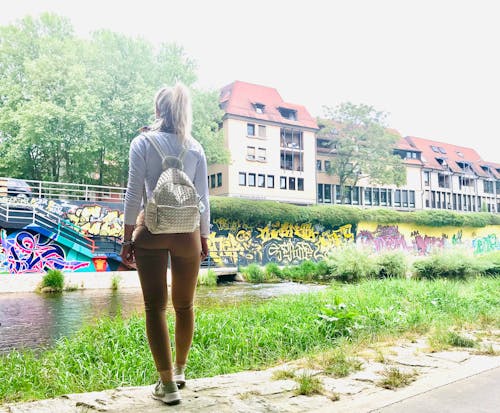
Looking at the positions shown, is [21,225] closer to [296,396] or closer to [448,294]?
[448,294]

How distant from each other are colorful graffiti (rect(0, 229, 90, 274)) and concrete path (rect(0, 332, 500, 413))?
17833mm

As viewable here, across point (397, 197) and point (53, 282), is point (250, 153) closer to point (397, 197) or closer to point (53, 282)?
point (397, 197)

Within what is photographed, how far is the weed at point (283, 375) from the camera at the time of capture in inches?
126

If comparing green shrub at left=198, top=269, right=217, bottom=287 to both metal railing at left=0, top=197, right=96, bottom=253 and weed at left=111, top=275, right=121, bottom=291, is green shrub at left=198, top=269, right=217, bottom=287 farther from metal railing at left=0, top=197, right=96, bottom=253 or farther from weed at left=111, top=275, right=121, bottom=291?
metal railing at left=0, top=197, right=96, bottom=253

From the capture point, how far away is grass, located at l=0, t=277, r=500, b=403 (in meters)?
3.77

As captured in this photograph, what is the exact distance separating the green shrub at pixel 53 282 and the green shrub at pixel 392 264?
11.9 metres

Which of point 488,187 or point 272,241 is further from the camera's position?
point 488,187

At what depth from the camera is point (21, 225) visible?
19531 mm

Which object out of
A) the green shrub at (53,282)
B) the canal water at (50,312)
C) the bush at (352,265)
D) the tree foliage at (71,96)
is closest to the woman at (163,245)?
the canal water at (50,312)

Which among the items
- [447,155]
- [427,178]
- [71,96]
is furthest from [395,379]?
[447,155]

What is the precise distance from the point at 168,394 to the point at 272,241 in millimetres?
27014

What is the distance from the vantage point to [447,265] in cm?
1820

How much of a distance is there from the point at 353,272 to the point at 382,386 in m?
15.9

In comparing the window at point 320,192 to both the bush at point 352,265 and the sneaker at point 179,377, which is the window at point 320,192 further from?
the sneaker at point 179,377
